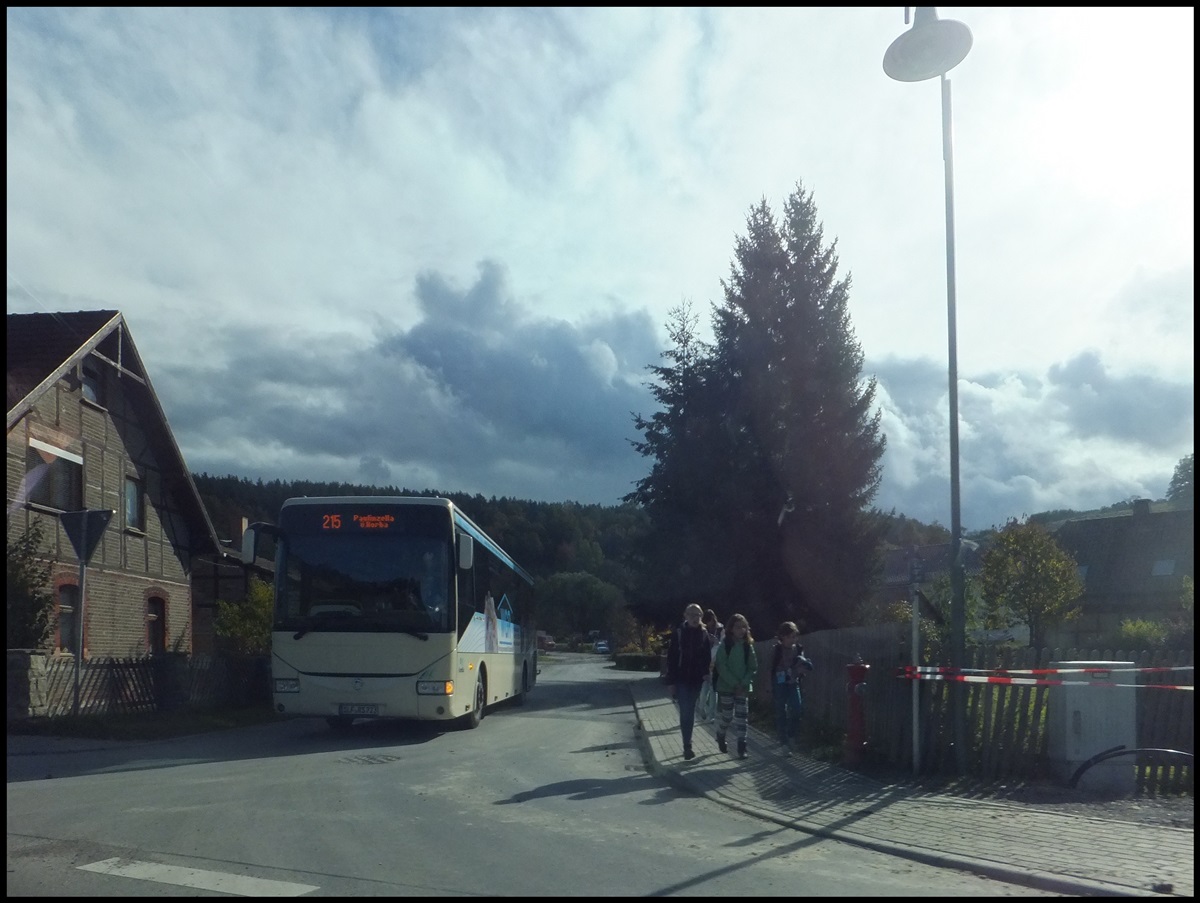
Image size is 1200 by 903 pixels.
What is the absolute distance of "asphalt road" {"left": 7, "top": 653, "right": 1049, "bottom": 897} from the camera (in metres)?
6.72

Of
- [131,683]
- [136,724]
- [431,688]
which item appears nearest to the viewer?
[431,688]

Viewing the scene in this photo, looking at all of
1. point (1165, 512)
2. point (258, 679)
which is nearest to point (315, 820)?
point (258, 679)

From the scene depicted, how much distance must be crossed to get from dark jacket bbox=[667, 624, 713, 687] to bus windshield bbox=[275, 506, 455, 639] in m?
3.64

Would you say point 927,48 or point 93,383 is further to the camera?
point 93,383

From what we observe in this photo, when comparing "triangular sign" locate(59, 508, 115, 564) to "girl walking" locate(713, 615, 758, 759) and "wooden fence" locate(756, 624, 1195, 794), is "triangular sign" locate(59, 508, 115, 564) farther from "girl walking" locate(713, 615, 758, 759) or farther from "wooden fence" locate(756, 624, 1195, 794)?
"wooden fence" locate(756, 624, 1195, 794)

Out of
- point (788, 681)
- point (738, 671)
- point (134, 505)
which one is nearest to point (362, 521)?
point (738, 671)

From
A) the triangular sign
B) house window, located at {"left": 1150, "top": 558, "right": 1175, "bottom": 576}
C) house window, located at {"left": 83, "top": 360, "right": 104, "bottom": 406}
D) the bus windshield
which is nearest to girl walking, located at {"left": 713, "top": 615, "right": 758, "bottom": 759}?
the bus windshield

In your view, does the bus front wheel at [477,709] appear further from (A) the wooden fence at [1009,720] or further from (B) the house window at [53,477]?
(B) the house window at [53,477]

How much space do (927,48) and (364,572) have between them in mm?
9902

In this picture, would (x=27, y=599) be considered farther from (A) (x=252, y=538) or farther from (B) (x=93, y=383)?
(B) (x=93, y=383)

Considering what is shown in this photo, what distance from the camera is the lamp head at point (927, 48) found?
11.8m

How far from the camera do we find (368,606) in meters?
15.4

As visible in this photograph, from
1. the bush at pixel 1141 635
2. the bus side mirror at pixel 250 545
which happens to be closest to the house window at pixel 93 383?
the bus side mirror at pixel 250 545

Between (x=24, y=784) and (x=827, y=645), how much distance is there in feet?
38.9
